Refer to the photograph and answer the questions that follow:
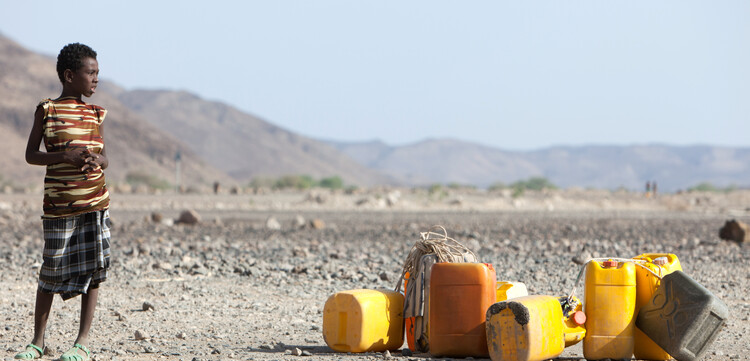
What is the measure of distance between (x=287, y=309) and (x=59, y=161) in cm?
372

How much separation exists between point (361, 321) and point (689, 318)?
2.14 metres

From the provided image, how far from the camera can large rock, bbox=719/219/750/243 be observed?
1661 centimetres

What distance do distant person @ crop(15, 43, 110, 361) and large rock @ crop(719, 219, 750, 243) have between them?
13841mm

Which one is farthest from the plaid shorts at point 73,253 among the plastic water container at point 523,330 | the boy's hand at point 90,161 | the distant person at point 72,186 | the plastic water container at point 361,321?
the plastic water container at point 523,330

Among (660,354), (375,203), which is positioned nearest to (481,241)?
(660,354)

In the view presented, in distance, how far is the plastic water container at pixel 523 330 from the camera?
5582 millimetres

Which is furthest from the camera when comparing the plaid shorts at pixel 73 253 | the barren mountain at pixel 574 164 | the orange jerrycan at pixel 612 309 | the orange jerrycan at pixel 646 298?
the barren mountain at pixel 574 164

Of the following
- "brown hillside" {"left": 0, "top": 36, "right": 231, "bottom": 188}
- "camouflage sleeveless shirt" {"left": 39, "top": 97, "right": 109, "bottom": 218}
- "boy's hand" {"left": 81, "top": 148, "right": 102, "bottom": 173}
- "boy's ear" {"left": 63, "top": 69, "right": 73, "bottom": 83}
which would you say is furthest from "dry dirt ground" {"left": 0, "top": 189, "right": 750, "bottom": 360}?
"brown hillside" {"left": 0, "top": 36, "right": 231, "bottom": 188}

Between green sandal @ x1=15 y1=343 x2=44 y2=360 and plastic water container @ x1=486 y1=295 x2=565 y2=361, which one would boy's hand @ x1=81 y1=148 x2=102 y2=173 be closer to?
green sandal @ x1=15 y1=343 x2=44 y2=360

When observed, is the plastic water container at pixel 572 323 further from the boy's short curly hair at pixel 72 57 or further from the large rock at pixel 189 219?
the large rock at pixel 189 219

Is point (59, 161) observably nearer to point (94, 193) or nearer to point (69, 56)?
point (94, 193)

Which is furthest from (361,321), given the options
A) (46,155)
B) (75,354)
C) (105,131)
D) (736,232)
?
(105,131)

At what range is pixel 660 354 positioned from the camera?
609 cm

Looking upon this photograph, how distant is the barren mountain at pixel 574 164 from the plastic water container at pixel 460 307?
155465mm
